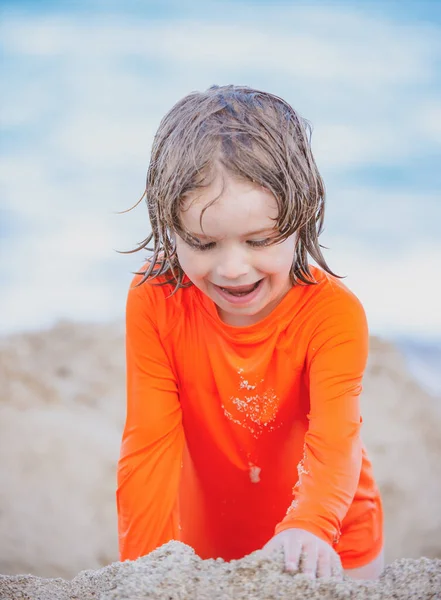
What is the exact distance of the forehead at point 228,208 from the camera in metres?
1.66

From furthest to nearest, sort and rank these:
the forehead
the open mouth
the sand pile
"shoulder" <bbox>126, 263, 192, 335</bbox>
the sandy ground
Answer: the sandy ground < "shoulder" <bbox>126, 263, 192, 335</bbox> < the open mouth < the forehead < the sand pile

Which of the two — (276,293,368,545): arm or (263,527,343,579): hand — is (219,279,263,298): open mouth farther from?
(263,527,343,579): hand

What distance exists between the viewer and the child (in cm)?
171

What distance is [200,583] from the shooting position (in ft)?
4.75

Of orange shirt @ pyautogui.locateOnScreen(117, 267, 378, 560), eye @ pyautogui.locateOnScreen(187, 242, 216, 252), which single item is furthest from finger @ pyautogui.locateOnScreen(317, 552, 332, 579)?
eye @ pyautogui.locateOnScreen(187, 242, 216, 252)

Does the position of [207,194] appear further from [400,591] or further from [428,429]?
[428,429]

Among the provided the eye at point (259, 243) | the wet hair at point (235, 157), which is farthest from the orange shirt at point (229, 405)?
the eye at point (259, 243)

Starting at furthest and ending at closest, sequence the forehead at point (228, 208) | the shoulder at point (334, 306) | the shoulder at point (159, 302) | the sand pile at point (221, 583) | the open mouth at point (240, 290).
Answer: the shoulder at point (159, 302)
the shoulder at point (334, 306)
the open mouth at point (240, 290)
the forehead at point (228, 208)
the sand pile at point (221, 583)

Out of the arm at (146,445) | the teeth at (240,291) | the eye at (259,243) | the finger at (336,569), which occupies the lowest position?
the finger at (336,569)

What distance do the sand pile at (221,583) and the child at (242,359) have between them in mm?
67

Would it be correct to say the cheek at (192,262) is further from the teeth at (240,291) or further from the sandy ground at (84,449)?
the sandy ground at (84,449)

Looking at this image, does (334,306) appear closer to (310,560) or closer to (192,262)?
(192,262)

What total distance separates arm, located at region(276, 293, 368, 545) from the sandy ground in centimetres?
205

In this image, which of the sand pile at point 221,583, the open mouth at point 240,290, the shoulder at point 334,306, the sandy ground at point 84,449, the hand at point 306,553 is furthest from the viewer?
the sandy ground at point 84,449
